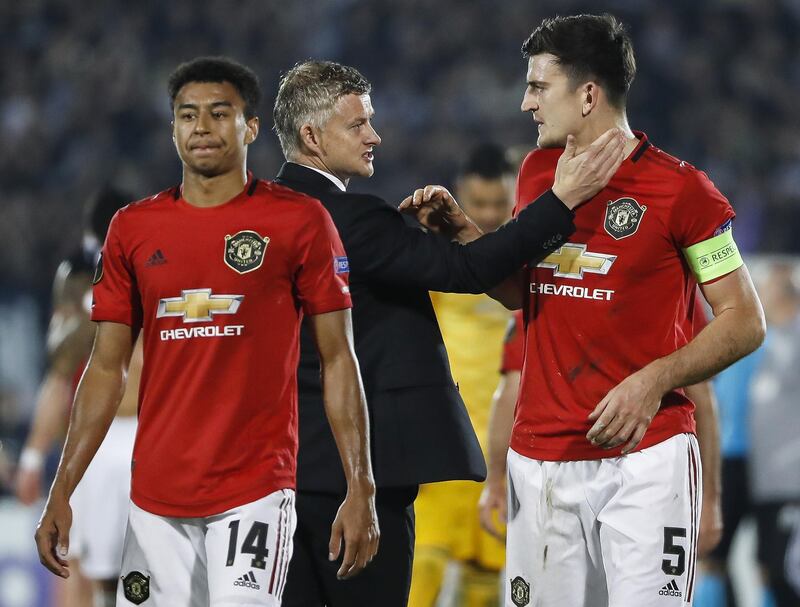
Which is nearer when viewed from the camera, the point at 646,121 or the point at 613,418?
the point at 613,418

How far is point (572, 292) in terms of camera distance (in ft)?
12.5

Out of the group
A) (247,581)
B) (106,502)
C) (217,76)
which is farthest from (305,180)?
(106,502)

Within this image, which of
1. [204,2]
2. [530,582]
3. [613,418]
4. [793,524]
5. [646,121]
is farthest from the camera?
[204,2]

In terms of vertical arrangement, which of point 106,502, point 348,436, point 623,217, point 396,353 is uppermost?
point 623,217

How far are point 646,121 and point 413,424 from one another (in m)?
10.4

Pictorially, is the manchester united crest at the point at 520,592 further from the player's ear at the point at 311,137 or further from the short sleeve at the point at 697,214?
the player's ear at the point at 311,137

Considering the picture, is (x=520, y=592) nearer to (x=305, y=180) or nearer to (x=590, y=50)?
(x=305, y=180)

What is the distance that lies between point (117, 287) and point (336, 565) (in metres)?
1.06

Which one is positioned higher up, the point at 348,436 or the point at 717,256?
the point at 717,256

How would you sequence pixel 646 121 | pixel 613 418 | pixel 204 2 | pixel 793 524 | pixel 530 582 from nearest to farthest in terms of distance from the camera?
pixel 613 418 → pixel 530 582 → pixel 793 524 → pixel 646 121 → pixel 204 2

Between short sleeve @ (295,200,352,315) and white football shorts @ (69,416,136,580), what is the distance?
2970 millimetres

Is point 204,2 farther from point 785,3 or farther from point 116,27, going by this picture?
point 785,3

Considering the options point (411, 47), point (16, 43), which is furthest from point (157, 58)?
point (411, 47)

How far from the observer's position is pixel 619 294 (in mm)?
3750
